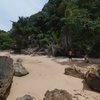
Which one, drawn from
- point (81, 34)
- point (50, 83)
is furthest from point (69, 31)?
point (50, 83)

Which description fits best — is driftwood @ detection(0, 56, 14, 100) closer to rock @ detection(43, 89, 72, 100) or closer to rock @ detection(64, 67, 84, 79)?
rock @ detection(43, 89, 72, 100)

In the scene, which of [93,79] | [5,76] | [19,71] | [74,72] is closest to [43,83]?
[19,71]

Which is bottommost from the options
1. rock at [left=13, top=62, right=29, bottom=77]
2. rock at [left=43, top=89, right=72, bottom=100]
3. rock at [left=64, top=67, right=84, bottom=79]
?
rock at [left=43, top=89, right=72, bottom=100]

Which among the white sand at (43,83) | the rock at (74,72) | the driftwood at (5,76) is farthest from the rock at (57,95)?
the rock at (74,72)

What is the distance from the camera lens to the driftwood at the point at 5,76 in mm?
14719

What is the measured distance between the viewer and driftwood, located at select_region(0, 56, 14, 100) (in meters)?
14.7

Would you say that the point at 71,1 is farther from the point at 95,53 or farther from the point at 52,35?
the point at 95,53

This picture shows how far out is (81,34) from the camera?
26.6 metres

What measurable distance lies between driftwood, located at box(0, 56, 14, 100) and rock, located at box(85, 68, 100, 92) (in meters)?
4.70

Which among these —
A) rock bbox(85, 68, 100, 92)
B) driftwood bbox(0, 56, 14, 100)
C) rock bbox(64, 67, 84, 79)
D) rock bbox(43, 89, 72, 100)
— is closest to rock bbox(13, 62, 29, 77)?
driftwood bbox(0, 56, 14, 100)

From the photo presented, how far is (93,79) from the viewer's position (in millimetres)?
16938

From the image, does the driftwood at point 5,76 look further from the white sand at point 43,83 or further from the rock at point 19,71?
the rock at point 19,71

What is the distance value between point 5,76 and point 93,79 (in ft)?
17.1

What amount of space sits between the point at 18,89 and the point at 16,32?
80.0 feet
